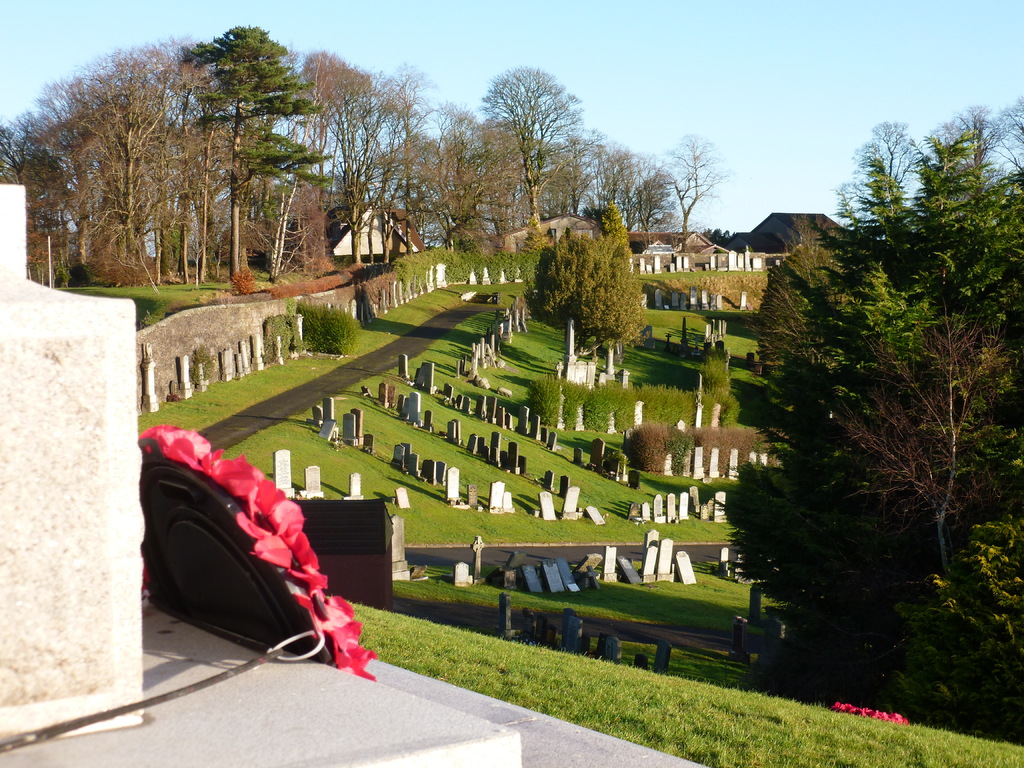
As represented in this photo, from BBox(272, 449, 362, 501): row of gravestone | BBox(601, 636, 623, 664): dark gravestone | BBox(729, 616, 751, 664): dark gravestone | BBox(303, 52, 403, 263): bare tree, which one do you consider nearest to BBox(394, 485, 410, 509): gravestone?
BBox(272, 449, 362, 501): row of gravestone

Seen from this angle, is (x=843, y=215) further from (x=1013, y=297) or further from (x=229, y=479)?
(x=229, y=479)

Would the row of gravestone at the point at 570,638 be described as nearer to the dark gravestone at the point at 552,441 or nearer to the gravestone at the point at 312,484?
the gravestone at the point at 312,484

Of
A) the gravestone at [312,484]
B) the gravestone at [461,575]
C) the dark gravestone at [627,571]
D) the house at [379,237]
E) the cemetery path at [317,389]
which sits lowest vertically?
the dark gravestone at [627,571]

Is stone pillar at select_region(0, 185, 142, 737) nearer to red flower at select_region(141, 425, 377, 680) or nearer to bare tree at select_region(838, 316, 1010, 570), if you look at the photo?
red flower at select_region(141, 425, 377, 680)

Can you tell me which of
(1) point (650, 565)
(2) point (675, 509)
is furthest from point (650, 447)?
(1) point (650, 565)

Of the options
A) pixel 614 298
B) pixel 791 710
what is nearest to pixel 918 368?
pixel 791 710

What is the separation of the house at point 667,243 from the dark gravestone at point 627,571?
6115 centimetres

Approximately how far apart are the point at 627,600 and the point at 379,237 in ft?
182

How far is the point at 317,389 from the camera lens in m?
29.7

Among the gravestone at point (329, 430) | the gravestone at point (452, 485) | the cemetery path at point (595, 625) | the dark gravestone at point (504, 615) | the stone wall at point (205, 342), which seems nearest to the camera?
the dark gravestone at point (504, 615)

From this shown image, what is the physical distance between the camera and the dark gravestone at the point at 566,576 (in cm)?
1928

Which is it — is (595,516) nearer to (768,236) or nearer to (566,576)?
(566,576)

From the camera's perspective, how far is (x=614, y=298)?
139 ft

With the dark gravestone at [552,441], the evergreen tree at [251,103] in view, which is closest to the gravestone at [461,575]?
the dark gravestone at [552,441]
